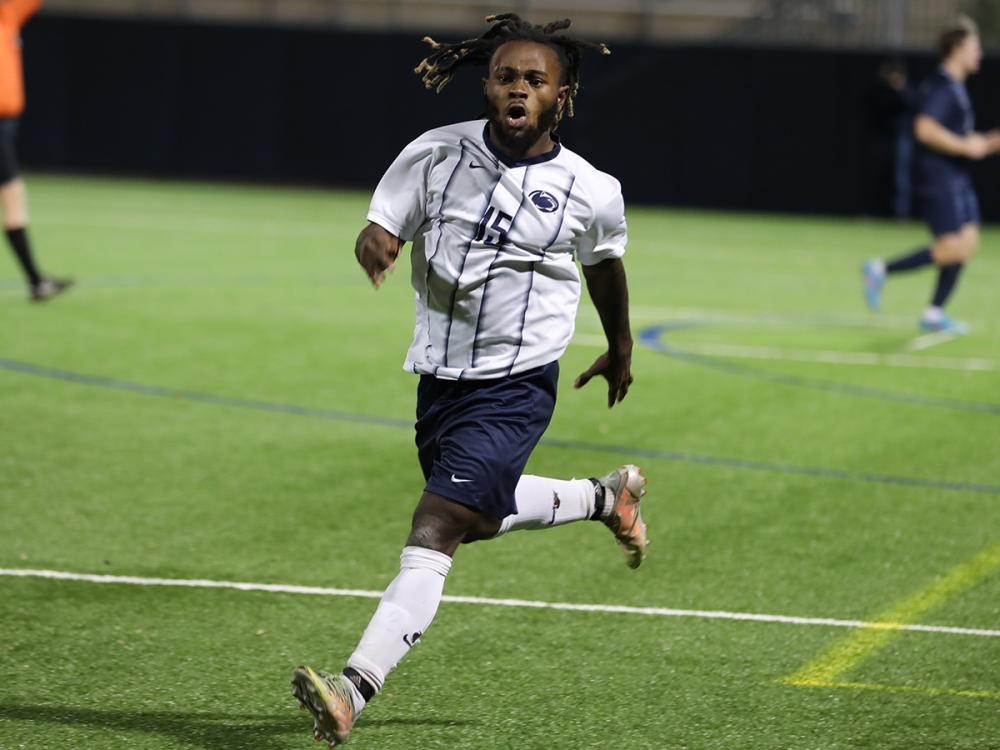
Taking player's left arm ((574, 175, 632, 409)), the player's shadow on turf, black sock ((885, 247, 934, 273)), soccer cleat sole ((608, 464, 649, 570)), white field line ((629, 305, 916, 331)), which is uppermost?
player's left arm ((574, 175, 632, 409))

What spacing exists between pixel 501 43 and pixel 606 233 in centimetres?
58

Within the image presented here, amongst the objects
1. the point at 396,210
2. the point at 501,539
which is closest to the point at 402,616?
the point at 396,210

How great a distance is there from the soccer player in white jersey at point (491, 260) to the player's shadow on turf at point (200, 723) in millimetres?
493

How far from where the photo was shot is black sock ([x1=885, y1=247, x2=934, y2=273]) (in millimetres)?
12578

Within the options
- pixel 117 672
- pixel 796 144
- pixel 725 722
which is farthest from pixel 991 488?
pixel 796 144

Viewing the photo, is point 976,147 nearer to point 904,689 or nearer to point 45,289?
point 45,289

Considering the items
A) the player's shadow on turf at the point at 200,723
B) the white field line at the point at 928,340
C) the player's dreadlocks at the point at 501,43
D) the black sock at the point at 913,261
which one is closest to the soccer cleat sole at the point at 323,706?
the player's shadow on turf at the point at 200,723

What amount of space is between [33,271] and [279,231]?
294 inches

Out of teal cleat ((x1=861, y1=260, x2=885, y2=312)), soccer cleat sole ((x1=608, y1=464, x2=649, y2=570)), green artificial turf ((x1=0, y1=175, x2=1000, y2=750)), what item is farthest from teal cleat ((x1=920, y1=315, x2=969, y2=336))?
soccer cleat sole ((x1=608, y1=464, x2=649, y2=570))

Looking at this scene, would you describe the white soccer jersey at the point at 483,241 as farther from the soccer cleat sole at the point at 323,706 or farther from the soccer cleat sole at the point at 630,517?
the soccer cleat sole at the point at 323,706

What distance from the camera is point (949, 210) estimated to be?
1238cm

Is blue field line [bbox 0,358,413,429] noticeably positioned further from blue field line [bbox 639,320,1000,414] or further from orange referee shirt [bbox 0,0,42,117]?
orange referee shirt [bbox 0,0,42,117]

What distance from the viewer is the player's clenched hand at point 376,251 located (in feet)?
13.4

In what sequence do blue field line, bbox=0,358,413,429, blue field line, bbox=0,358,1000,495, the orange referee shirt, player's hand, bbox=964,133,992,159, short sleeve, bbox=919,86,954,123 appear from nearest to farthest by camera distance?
blue field line, bbox=0,358,1000,495, blue field line, bbox=0,358,413,429, player's hand, bbox=964,133,992,159, short sleeve, bbox=919,86,954,123, the orange referee shirt
